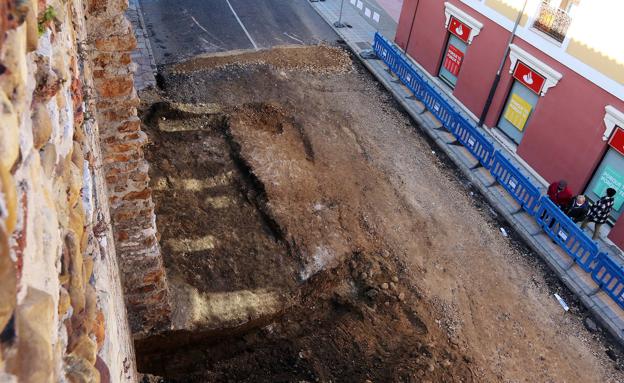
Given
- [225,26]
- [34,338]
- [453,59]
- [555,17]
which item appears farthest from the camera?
[225,26]

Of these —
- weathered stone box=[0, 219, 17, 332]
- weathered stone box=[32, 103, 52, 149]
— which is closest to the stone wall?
weathered stone box=[32, 103, 52, 149]

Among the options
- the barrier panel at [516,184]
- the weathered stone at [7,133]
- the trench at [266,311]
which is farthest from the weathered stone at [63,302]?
the barrier panel at [516,184]

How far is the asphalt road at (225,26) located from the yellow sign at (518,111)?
7.81 metres

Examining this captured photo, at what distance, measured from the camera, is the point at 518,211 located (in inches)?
429

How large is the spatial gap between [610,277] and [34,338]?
998 cm

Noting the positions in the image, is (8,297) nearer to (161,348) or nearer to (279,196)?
(161,348)

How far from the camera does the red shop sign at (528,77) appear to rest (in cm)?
1139

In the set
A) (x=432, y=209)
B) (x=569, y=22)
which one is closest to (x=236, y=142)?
(x=432, y=209)

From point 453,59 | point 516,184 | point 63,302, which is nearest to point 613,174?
point 516,184

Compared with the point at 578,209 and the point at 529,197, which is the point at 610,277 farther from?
the point at 529,197

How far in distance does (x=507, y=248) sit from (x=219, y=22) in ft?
43.9

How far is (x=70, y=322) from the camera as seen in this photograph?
184cm

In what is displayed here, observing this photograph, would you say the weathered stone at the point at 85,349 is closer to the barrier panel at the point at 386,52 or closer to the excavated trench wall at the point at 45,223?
the excavated trench wall at the point at 45,223

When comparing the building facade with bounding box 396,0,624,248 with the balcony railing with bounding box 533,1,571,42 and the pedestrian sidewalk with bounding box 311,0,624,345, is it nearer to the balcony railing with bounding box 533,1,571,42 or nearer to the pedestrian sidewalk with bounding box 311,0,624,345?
the balcony railing with bounding box 533,1,571,42
